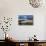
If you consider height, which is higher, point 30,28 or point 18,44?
point 30,28

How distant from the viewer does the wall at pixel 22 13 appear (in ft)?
16.8

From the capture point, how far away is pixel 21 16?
17.0ft

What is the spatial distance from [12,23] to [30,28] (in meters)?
0.73

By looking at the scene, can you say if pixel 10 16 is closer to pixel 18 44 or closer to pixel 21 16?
pixel 21 16

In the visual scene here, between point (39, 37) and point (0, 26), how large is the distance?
158 centimetres

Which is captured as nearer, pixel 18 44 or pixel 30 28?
pixel 18 44

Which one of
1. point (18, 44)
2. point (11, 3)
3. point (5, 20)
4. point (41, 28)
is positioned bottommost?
point (18, 44)

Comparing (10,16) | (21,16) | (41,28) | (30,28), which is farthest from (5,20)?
(41,28)

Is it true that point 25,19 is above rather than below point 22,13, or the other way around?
below

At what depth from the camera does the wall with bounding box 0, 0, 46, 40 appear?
513cm

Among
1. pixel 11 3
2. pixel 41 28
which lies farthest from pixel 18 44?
pixel 11 3

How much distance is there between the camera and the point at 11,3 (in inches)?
204

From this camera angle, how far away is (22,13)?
5.18 m

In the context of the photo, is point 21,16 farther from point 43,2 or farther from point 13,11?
point 43,2
